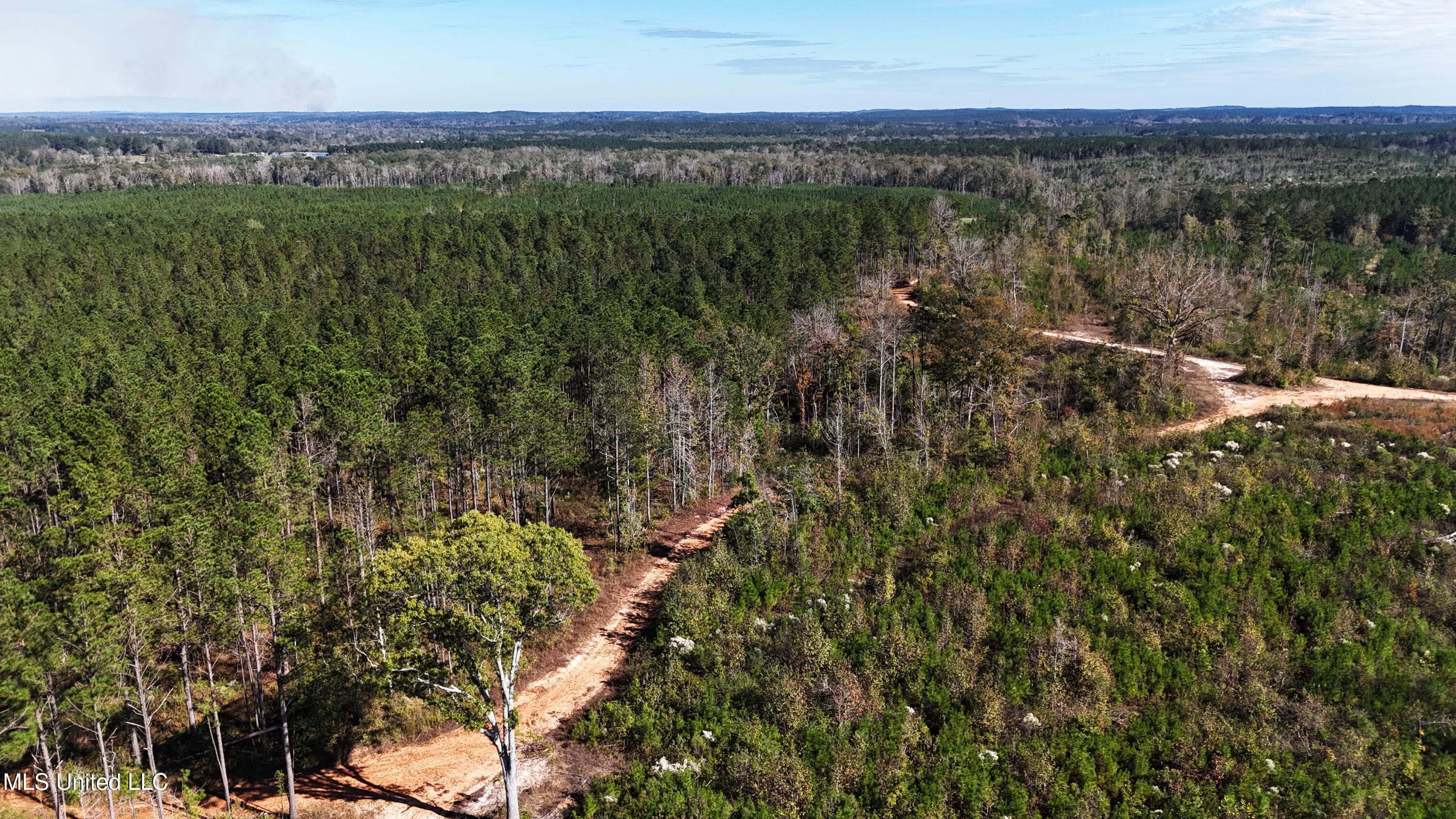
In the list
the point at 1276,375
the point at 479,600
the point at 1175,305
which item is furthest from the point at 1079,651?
the point at 1276,375

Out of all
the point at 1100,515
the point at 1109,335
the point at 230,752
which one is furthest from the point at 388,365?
the point at 1109,335

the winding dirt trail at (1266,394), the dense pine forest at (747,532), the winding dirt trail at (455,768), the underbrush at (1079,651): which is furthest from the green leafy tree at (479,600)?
the winding dirt trail at (1266,394)

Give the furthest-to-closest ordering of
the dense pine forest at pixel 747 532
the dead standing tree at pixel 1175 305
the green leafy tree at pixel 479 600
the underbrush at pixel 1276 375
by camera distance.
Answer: the underbrush at pixel 1276 375 → the dead standing tree at pixel 1175 305 → the dense pine forest at pixel 747 532 → the green leafy tree at pixel 479 600

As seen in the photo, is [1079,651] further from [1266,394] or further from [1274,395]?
[1274,395]

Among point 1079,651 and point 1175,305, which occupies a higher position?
point 1175,305

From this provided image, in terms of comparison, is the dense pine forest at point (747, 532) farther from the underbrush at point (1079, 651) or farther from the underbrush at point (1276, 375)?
the underbrush at point (1276, 375)

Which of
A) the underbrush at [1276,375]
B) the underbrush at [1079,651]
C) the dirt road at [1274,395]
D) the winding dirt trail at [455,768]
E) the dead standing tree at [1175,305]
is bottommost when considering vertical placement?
the winding dirt trail at [455,768]

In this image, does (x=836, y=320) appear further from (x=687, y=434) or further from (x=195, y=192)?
(x=195, y=192)
